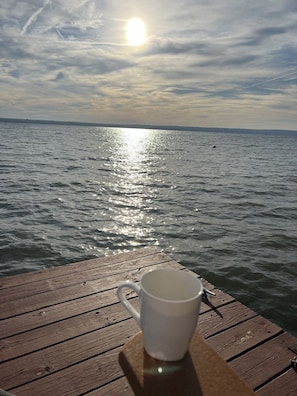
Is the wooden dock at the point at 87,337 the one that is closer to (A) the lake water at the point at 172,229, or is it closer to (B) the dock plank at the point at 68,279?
(B) the dock plank at the point at 68,279

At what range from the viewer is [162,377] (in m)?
1.46

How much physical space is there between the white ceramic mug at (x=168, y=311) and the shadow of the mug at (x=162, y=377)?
2.0 inches

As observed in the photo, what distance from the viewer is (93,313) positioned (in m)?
2.49

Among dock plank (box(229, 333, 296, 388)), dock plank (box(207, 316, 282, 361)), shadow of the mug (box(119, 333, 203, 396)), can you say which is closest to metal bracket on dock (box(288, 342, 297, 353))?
dock plank (box(229, 333, 296, 388))

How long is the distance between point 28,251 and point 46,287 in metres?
5.53

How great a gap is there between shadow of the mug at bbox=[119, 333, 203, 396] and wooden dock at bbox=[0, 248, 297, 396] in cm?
26

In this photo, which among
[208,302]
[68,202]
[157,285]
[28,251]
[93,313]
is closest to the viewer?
[157,285]

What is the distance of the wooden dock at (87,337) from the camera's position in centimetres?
182

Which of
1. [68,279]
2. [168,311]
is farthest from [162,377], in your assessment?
[68,279]

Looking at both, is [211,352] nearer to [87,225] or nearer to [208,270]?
[208,270]

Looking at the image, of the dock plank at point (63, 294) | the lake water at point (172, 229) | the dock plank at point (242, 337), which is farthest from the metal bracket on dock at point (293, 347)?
the lake water at point (172, 229)

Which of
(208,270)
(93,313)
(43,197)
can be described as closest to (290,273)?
(208,270)

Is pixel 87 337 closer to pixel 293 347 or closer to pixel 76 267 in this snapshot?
pixel 76 267

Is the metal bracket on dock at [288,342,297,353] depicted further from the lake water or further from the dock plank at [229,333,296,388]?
the lake water
